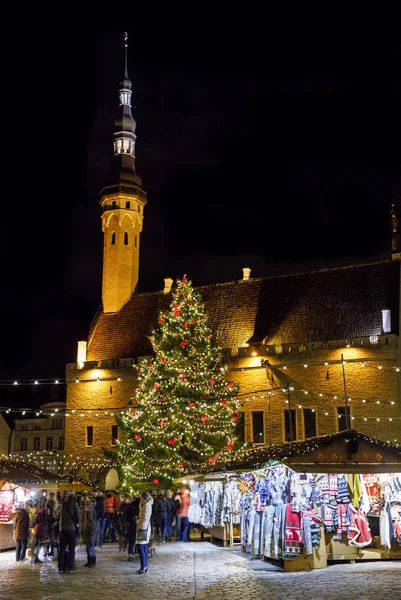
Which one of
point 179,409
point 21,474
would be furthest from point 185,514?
point 179,409

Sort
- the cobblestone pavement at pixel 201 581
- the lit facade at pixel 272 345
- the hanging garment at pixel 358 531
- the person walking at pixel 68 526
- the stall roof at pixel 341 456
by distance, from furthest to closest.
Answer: the lit facade at pixel 272 345
the hanging garment at pixel 358 531
the person walking at pixel 68 526
the stall roof at pixel 341 456
the cobblestone pavement at pixel 201 581

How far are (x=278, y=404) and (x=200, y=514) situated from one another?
12.0 metres

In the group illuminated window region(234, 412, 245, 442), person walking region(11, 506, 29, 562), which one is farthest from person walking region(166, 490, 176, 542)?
illuminated window region(234, 412, 245, 442)

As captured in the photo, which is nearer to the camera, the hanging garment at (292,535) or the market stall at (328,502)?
the hanging garment at (292,535)

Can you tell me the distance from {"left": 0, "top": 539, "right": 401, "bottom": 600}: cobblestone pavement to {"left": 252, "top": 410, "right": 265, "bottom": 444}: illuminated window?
1637cm

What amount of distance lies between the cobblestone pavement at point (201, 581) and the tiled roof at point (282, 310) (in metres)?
17.8

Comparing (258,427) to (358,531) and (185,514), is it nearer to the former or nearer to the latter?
(185,514)

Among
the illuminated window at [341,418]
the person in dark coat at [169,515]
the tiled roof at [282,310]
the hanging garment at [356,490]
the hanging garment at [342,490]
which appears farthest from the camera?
the tiled roof at [282,310]

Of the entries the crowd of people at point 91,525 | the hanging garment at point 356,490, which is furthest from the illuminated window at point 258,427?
the hanging garment at point 356,490

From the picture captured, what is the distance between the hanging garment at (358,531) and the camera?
13414 millimetres

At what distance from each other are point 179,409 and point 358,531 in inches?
508

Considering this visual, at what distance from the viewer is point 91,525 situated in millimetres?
14586

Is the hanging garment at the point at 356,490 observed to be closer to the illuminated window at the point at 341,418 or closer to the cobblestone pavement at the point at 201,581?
the cobblestone pavement at the point at 201,581

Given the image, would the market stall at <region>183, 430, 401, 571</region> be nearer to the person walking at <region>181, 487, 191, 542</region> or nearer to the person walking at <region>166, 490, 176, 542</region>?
the person walking at <region>181, 487, 191, 542</region>
